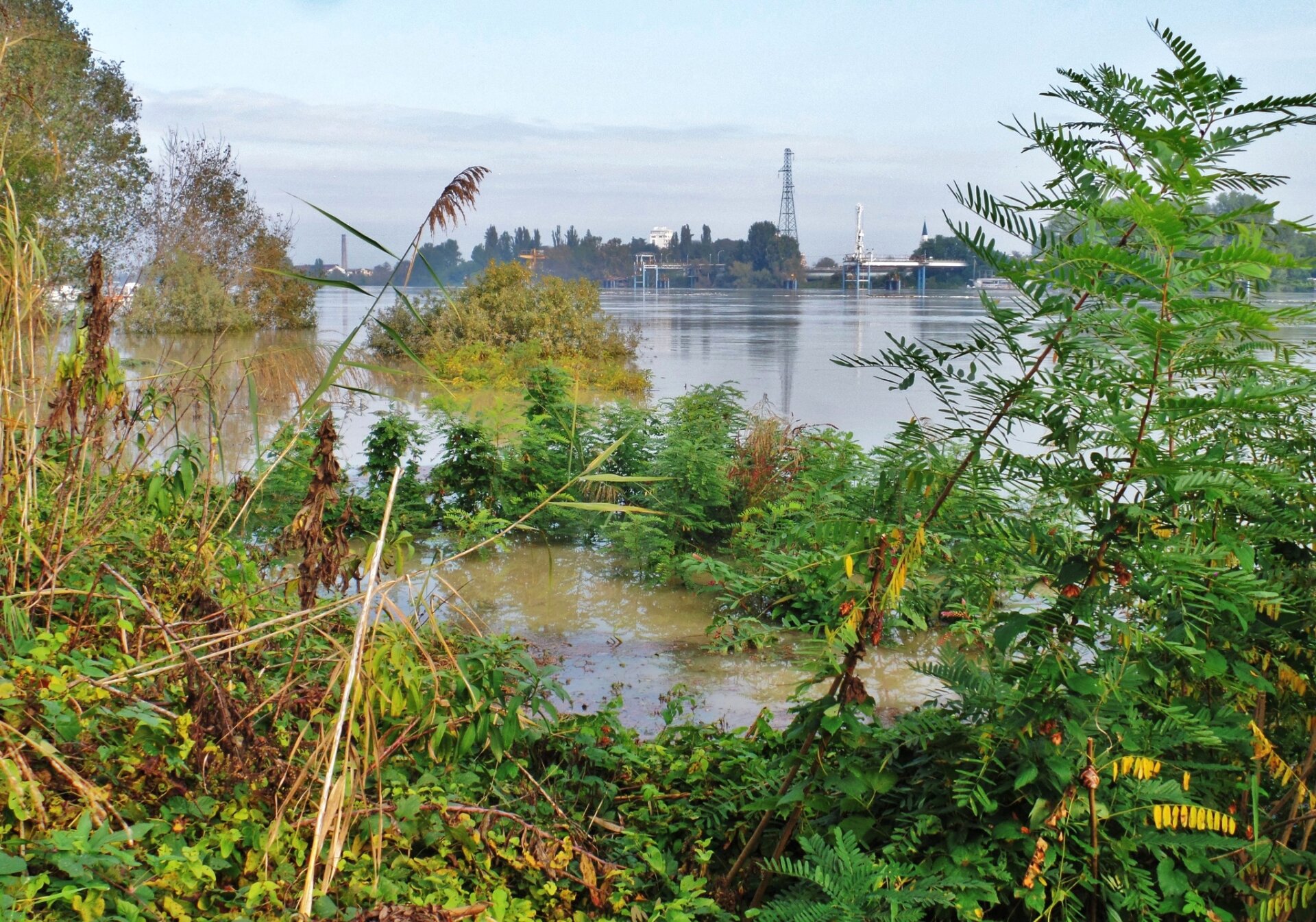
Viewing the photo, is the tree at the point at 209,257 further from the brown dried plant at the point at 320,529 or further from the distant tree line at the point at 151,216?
the brown dried plant at the point at 320,529

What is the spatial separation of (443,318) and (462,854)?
1751 cm

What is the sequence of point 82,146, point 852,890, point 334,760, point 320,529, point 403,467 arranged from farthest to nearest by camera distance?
point 82,146 → point 403,467 → point 320,529 → point 852,890 → point 334,760

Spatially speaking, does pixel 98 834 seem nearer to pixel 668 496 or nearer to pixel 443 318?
pixel 668 496

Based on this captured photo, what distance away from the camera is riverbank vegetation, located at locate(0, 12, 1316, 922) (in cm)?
174

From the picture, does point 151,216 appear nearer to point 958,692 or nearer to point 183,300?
point 183,300

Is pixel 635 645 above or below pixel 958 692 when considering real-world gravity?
below

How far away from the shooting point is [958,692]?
2141mm

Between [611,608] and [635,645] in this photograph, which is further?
[611,608]

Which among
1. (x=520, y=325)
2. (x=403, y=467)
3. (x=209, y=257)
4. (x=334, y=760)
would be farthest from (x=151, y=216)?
(x=334, y=760)

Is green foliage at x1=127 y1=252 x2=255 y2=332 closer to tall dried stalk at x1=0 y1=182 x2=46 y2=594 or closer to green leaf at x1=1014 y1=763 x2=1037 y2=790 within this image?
tall dried stalk at x1=0 y1=182 x2=46 y2=594

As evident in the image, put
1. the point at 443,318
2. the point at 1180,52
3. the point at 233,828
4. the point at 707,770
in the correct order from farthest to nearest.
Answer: the point at 443,318
the point at 707,770
the point at 233,828
the point at 1180,52

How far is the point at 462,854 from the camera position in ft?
7.19

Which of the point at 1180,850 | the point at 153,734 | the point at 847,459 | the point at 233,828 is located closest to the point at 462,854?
the point at 233,828

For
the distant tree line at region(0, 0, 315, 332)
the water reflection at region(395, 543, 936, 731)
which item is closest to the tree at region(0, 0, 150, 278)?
the distant tree line at region(0, 0, 315, 332)
